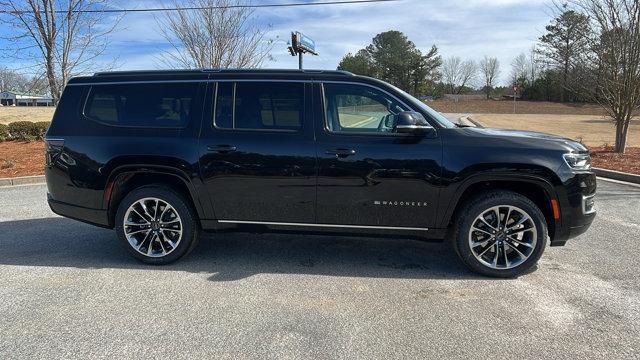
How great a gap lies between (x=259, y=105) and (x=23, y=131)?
48.2ft

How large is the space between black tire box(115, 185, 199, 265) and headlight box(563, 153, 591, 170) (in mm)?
3576

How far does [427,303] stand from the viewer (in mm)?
3660

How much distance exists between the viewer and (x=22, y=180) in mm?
9812

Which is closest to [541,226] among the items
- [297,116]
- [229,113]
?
[297,116]

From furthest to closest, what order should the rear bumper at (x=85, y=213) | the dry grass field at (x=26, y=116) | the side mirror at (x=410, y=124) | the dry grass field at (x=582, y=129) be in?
1. the dry grass field at (x=26, y=116)
2. the dry grass field at (x=582, y=129)
3. the rear bumper at (x=85, y=213)
4. the side mirror at (x=410, y=124)

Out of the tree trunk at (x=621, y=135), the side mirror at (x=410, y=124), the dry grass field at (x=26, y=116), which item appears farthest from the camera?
the dry grass field at (x=26, y=116)

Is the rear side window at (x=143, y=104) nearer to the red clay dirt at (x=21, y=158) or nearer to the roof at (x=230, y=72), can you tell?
the roof at (x=230, y=72)

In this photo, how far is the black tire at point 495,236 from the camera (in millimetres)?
4098

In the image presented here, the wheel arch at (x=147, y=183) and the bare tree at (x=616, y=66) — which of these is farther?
the bare tree at (x=616, y=66)

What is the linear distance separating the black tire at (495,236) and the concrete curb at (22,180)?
945cm

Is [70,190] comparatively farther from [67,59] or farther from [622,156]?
[622,156]

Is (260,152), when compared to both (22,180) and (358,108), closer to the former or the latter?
(358,108)

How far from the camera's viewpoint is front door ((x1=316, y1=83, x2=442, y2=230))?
4.11 metres

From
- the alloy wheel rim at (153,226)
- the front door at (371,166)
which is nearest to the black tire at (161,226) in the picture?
the alloy wheel rim at (153,226)
